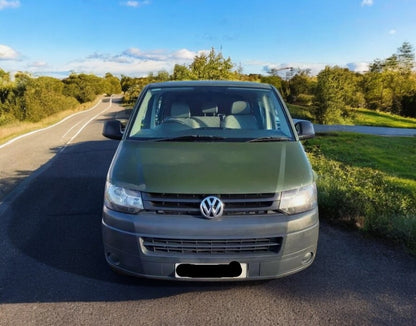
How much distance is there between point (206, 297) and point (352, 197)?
9.85 ft

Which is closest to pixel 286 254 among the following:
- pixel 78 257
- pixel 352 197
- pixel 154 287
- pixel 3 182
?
pixel 154 287

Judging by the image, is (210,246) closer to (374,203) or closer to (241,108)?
(241,108)

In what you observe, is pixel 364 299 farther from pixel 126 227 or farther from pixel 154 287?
pixel 126 227

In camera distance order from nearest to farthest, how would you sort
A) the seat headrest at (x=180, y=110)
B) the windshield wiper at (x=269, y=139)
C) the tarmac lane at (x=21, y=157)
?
the windshield wiper at (x=269, y=139) < the seat headrest at (x=180, y=110) < the tarmac lane at (x=21, y=157)

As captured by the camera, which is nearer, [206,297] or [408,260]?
[206,297]

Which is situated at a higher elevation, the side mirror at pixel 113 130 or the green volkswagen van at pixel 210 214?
the side mirror at pixel 113 130

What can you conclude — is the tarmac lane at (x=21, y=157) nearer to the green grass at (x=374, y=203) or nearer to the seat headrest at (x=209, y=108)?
the seat headrest at (x=209, y=108)

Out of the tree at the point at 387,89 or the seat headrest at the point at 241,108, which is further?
the tree at the point at 387,89

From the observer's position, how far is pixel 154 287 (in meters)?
3.14

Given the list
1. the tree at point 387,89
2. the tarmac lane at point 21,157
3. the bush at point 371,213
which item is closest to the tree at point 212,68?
the tarmac lane at point 21,157

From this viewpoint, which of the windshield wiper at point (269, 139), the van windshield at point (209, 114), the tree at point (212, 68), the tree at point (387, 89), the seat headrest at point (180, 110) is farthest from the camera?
the tree at point (387, 89)

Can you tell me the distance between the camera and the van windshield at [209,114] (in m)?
3.79

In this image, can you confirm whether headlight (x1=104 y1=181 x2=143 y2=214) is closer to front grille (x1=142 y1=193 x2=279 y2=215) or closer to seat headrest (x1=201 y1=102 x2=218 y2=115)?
front grille (x1=142 y1=193 x2=279 y2=215)

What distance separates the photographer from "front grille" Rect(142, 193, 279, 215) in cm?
272
